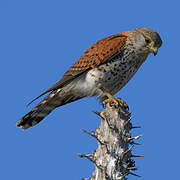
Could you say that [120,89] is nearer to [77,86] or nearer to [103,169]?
[77,86]

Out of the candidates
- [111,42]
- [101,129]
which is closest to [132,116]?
[101,129]

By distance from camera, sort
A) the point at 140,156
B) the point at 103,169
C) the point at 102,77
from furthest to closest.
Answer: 1. the point at 102,77
2. the point at 140,156
3. the point at 103,169

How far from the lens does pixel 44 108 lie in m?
6.44

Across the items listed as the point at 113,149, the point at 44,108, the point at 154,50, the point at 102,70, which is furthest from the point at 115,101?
the point at 44,108

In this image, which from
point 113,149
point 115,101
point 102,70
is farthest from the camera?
point 102,70

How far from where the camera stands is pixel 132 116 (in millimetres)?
3824

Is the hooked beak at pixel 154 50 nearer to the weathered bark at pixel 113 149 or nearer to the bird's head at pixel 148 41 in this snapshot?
the bird's head at pixel 148 41

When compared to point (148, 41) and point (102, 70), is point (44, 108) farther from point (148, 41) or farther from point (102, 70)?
point (148, 41)

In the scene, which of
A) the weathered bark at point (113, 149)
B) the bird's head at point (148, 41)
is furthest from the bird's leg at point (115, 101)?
the bird's head at point (148, 41)

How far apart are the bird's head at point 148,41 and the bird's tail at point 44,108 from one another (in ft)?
5.44

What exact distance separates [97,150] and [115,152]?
20 centimetres

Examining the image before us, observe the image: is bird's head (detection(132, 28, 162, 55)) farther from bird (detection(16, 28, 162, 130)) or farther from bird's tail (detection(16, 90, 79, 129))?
bird's tail (detection(16, 90, 79, 129))

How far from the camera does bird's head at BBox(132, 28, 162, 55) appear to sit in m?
6.31

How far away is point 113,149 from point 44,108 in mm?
3189
